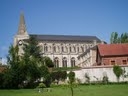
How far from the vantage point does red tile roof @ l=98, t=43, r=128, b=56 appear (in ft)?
197

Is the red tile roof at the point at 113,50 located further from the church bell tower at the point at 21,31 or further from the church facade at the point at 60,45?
the church bell tower at the point at 21,31

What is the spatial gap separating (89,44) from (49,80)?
6205 cm

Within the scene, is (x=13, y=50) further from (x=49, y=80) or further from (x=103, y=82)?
(x=103, y=82)

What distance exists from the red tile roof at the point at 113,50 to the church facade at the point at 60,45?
4375 cm

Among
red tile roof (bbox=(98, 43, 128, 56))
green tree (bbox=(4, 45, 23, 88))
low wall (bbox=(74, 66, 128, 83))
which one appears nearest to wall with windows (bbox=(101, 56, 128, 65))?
red tile roof (bbox=(98, 43, 128, 56))

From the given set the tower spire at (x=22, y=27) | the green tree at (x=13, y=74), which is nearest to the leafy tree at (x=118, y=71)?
the green tree at (x=13, y=74)

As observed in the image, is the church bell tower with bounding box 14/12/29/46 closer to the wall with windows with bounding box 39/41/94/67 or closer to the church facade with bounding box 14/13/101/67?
the church facade with bounding box 14/13/101/67

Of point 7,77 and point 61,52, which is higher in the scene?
point 61,52

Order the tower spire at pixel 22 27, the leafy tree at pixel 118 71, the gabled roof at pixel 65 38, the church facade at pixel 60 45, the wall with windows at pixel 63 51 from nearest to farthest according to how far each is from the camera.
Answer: the leafy tree at pixel 118 71
the wall with windows at pixel 63 51
the church facade at pixel 60 45
the gabled roof at pixel 65 38
the tower spire at pixel 22 27

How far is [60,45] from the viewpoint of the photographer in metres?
110

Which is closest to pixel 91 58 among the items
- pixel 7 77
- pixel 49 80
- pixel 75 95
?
pixel 49 80

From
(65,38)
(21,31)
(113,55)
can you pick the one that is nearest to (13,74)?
(113,55)

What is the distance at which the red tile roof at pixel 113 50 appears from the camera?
60094 mm

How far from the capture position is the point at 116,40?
94938mm
